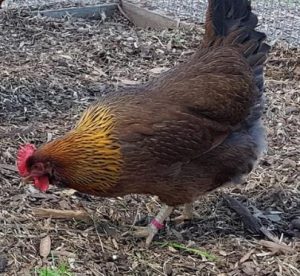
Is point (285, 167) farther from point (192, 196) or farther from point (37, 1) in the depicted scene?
point (37, 1)

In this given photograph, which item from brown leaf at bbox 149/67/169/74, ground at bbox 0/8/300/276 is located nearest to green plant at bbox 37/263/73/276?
ground at bbox 0/8/300/276

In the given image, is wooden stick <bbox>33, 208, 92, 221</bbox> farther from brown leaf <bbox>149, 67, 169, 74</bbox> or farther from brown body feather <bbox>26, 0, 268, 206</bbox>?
brown leaf <bbox>149, 67, 169, 74</bbox>

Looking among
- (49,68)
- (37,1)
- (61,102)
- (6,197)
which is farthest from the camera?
(37,1)

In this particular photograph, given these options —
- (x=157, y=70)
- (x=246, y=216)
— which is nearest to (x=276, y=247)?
(x=246, y=216)

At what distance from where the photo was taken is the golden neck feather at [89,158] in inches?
133

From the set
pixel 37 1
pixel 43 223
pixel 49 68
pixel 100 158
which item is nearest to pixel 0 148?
pixel 43 223

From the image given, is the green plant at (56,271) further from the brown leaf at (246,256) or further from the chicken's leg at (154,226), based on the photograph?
the brown leaf at (246,256)

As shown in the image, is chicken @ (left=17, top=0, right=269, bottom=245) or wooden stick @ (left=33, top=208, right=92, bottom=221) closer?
chicken @ (left=17, top=0, right=269, bottom=245)

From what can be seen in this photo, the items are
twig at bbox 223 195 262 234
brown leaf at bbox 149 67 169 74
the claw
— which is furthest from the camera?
brown leaf at bbox 149 67 169 74

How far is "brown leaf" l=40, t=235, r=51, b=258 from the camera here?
11.2 ft

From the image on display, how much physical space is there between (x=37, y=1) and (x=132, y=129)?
4737 millimetres

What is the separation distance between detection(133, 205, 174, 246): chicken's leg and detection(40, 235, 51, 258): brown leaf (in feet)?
1.53

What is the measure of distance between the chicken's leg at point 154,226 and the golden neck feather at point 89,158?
408mm

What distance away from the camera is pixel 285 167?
442cm
